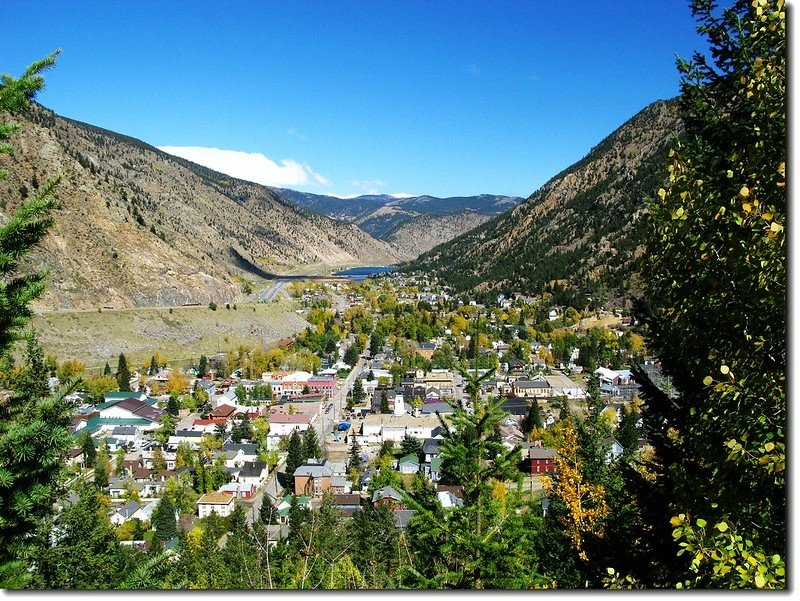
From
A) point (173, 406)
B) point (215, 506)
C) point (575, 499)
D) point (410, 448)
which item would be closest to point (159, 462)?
point (215, 506)

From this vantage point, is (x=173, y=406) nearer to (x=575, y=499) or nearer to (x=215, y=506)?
(x=215, y=506)

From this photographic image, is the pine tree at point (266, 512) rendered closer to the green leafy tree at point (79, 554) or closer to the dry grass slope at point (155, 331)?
the green leafy tree at point (79, 554)

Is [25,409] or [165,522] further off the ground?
[25,409]

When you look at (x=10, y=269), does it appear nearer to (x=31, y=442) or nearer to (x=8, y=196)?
(x=31, y=442)

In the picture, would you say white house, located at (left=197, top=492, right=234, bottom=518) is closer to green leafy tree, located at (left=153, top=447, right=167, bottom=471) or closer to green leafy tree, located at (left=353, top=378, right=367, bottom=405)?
green leafy tree, located at (left=153, top=447, right=167, bottom=471)

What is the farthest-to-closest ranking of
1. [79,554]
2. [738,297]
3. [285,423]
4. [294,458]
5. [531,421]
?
[285,423] → [531,421] → [294,458] → [79,554] → [738,297]

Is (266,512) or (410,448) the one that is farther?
(410,448)
